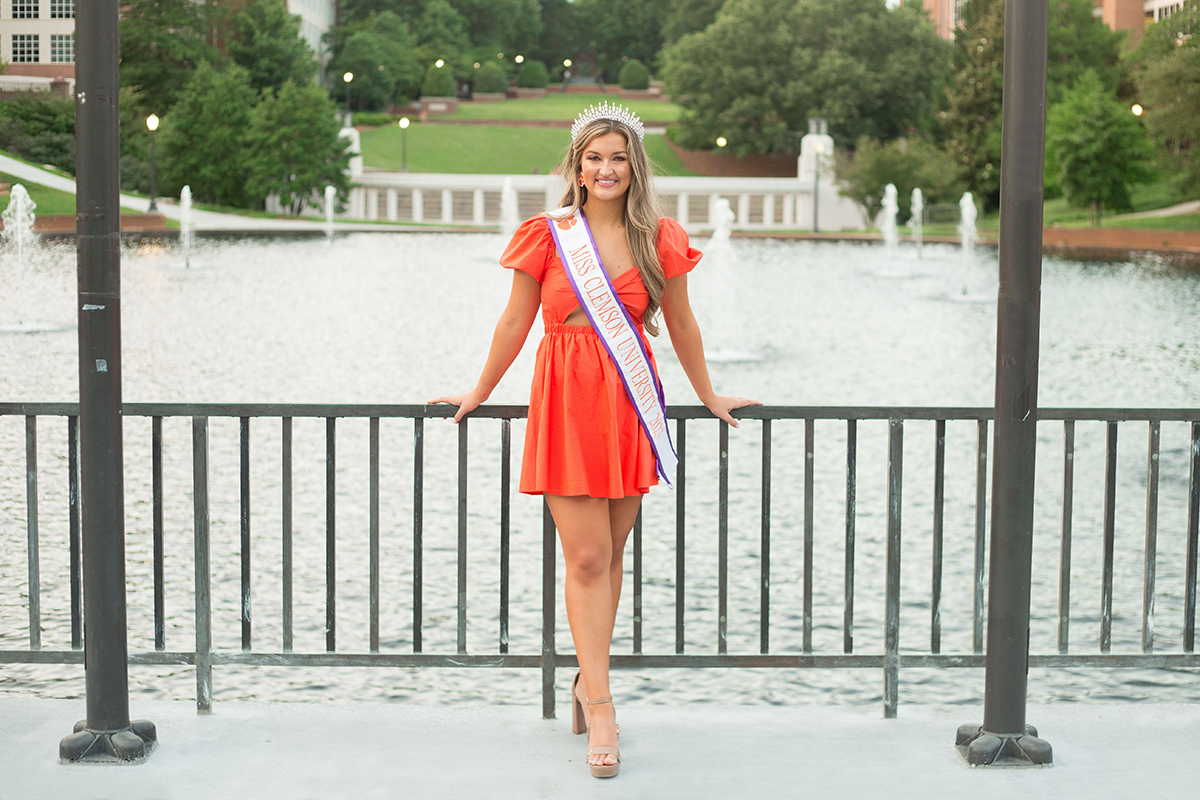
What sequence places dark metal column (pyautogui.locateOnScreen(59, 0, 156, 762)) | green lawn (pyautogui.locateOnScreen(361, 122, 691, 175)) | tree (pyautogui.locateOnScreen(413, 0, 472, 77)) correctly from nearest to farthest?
dark metal column (pyautogui.locateOnScreen(59, 0, 156, 762)), green lawn (pyautogui.locateOnScreen(361, 122, 691, 175)), tree (pyautogui.locateOnScreen(413, 0, 472, 77))

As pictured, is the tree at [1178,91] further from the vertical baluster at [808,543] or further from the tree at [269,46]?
the vertical baluster at [808,543]

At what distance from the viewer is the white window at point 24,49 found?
17.6 ft

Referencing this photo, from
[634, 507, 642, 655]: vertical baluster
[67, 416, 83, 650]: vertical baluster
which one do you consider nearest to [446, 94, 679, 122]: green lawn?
[67, 416, 83, 650]: vertical baluster

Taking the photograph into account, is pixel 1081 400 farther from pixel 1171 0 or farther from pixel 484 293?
Answer: pixel 1171 0

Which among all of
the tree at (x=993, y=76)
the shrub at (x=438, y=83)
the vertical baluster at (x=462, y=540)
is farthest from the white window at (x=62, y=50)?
the shrub at (x=438, y=83)

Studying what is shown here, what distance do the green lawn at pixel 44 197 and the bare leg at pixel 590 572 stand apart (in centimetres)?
402

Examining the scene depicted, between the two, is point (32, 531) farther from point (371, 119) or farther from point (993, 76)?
point (371, 119)

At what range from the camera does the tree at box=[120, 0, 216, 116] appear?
34.6 ft

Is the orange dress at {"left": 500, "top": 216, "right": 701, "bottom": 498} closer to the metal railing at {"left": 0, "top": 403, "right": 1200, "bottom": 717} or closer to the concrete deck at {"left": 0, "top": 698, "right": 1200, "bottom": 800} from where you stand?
the metal railing at {"left": 0, "top": 403, "right": 1200, "bottom": 717}

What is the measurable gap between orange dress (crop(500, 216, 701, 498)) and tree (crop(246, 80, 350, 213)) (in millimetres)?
38822

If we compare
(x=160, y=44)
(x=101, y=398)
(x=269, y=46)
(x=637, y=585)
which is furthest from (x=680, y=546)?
(x=269, y=46)

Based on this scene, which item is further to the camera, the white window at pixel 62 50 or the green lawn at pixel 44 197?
the green lawn at pixel 44 197

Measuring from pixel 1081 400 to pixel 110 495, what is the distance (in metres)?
12.7

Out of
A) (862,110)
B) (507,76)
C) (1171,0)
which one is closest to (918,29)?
(862,110)
